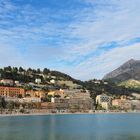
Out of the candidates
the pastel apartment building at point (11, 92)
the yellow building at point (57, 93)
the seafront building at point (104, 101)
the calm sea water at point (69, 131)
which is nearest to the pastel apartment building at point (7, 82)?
the pastel apartment building at point (11, 92)

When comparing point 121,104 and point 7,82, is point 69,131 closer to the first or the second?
point 7,82

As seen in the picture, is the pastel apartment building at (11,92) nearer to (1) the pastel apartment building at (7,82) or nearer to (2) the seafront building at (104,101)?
(1) the pastel apartment building at (7,82)

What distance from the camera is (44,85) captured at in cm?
18638

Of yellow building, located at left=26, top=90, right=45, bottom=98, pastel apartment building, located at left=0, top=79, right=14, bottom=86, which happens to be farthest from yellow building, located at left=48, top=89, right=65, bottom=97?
pastel apartment building, located at left=0, top=79, right=14, bottom=86

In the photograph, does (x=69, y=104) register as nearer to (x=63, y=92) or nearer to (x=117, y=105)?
(x=63, y=92)

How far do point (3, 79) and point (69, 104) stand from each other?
3102 centimetres

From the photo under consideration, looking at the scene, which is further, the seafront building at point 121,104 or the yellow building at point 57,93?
the seafront building at point 121,104

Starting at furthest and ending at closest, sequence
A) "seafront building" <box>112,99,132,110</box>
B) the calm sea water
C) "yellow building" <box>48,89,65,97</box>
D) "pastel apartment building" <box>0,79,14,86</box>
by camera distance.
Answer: "seafront building" <box>112,99,132,110</box>
"yellow building" <box>48,89,65,97</box>
"pastel apartment building" <box>0,79,14,86</box>
the calm sea water

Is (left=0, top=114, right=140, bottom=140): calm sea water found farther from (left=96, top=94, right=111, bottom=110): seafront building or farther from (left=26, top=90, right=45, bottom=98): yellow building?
(left=96, top=94, right=111, bottom=110): seafront building

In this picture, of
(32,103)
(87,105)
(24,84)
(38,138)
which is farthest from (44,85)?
(38,138)

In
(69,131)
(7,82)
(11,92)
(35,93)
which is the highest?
(7,82)

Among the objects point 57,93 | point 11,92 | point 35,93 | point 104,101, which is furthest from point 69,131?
point 104,101

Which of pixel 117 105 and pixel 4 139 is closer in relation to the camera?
pixel 4 139

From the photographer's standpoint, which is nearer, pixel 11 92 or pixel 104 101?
pixel 11 92
